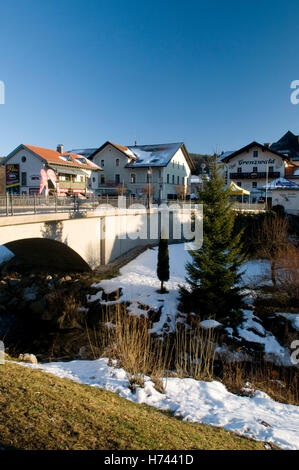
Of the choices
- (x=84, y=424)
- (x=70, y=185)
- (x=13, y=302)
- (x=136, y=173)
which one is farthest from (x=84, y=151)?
(x=84, y=424)

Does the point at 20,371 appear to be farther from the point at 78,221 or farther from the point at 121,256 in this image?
the point at 121,256

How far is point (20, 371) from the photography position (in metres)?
5.93

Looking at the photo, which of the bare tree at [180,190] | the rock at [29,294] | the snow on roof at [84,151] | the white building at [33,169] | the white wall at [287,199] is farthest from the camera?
the snow on roof at [84,151]

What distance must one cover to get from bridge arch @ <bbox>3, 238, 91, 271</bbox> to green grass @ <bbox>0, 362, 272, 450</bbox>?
1024cm

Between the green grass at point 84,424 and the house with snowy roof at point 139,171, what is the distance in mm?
35246

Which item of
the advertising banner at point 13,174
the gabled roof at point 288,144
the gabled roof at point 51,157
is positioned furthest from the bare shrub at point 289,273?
the gabled roof at point 288,144

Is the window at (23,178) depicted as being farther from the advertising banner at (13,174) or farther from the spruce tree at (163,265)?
the spruce tree at (163,265)

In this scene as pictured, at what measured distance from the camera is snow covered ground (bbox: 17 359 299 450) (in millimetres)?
5207

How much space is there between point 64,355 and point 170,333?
189 inches

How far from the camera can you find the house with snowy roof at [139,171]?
4031cm

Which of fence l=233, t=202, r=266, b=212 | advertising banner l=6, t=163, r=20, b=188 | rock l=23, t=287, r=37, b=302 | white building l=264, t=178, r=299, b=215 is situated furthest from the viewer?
advertising banner l=6, t=163, r=20, b=188

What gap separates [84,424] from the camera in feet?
13.4

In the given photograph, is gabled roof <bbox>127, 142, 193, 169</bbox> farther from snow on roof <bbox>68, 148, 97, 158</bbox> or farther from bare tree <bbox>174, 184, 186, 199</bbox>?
snow on roof <bbox>68, 148, 97, 158</bbox>

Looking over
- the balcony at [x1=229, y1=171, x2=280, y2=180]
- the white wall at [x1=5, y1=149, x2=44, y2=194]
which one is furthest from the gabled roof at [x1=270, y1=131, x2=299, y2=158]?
the white wall at [x1=5, y1=149, x2=44, y2=194]
